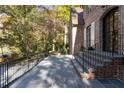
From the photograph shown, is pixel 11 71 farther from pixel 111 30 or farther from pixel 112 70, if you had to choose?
pixel 112 70

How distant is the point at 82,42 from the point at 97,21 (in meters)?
7.11

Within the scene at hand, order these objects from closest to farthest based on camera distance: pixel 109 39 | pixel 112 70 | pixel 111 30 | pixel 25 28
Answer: pixel 112 70 < pixel 111 30 < pixel 109 39 < pixel 25 28

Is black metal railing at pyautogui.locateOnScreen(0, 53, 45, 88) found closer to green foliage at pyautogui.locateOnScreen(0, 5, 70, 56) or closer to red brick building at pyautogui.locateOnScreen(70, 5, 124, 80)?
red brick building at pyautogui.locateOnScreen(70, 5, 124, 80)

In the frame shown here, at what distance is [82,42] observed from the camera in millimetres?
18344

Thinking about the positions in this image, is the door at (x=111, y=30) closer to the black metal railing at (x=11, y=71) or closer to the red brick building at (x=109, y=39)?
the red brick building at (x=109, y=39)

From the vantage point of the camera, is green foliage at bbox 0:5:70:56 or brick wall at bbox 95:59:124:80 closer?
brick wall at bbox 95:59:124:80

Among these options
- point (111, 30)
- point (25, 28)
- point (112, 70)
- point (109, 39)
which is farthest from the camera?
point (25, 28)

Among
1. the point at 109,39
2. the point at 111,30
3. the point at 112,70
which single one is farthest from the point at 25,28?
the point at 112,70

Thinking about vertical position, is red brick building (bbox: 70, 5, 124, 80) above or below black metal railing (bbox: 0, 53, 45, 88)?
above

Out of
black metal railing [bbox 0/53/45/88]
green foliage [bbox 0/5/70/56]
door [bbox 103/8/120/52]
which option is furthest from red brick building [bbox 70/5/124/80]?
green foliage [bbox 0/5/70/56]
